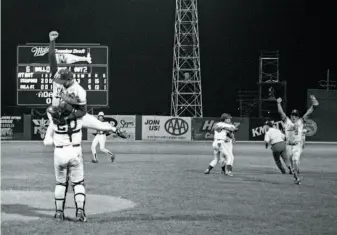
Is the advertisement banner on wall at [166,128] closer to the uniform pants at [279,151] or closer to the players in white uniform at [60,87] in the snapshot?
the uniform pants at [279,151]

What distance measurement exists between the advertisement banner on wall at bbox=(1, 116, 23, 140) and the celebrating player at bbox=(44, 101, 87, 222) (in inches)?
1416

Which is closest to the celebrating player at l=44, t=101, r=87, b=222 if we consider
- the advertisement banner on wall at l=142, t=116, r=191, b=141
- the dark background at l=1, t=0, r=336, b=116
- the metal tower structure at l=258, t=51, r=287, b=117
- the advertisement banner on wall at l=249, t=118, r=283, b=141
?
the advertisement banner on wall at l=142, t=116, r=191, b=141

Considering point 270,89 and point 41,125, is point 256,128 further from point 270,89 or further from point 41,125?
point 41,125

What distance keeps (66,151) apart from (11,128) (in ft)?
120

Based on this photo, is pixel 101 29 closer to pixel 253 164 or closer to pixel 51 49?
pixel 253 164

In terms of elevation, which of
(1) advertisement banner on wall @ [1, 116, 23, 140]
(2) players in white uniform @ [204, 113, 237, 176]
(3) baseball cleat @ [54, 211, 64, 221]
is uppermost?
(2) players in white uniform @ [204, 113, 237, 176]

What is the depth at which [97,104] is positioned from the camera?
1478 inches

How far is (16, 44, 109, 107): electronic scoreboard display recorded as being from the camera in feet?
122

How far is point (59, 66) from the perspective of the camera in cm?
3688

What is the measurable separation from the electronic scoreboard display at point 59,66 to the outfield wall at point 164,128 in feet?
17.8

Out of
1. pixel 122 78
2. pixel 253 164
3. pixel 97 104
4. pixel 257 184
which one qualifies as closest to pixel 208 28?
pixel 122 78

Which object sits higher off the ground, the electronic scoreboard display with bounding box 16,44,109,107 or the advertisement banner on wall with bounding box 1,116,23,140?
the electronic scoreboard display with bounding box 16,44,109,107

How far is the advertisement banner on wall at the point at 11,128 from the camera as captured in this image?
43344 mm

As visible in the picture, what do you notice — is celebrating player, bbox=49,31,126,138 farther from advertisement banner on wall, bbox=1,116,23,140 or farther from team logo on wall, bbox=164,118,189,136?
team logo on wall, bbox=164,118,189,136
